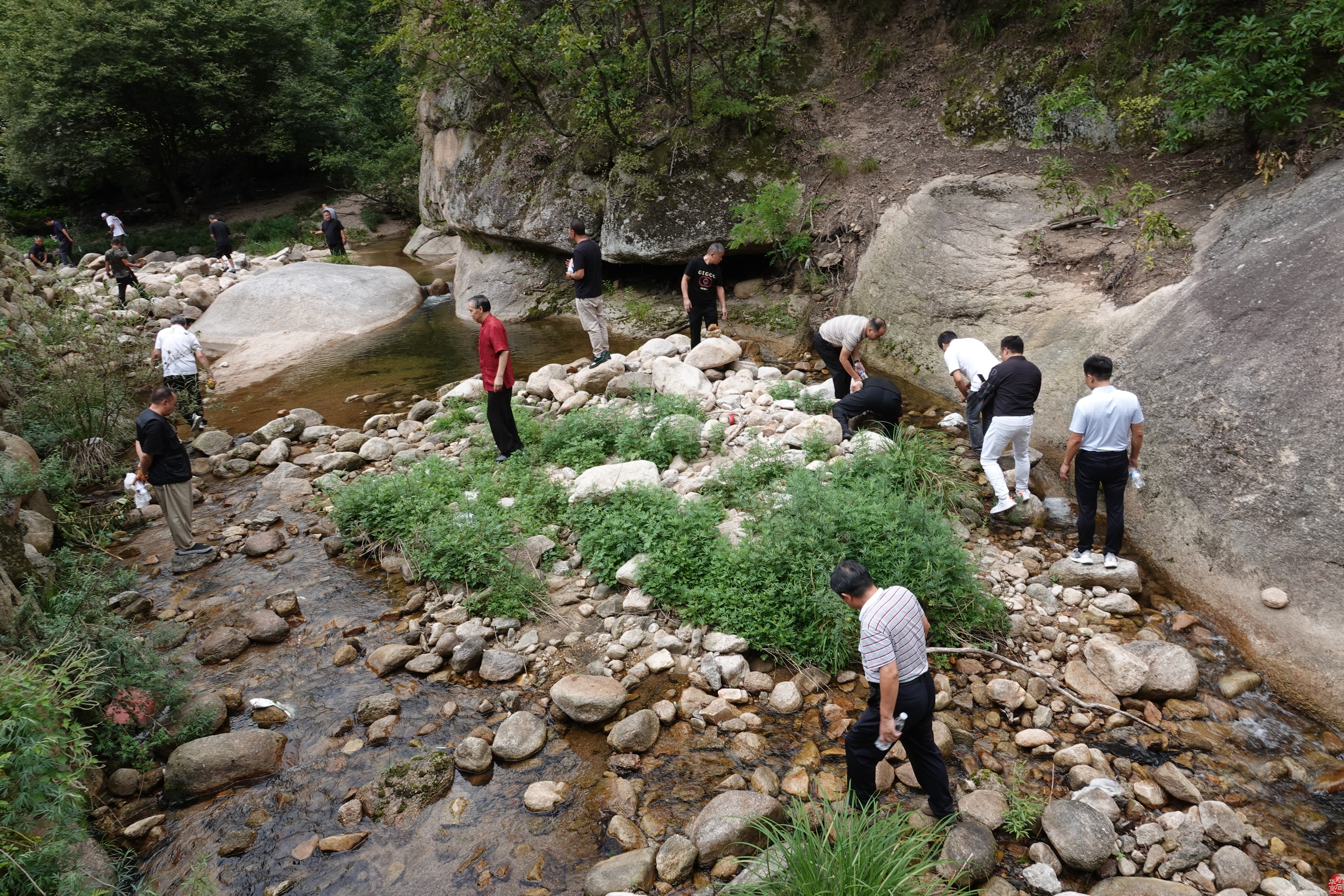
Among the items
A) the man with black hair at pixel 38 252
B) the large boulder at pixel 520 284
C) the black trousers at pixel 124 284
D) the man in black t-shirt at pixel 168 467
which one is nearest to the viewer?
the man in black t-shirt at pixel 168 467

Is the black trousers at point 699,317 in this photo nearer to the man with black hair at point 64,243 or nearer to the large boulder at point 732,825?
the large boulder at point 732,825

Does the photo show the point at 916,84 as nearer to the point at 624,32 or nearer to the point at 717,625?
the point at 624,32

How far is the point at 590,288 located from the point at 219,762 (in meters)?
7.59

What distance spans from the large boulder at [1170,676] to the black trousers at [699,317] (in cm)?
705

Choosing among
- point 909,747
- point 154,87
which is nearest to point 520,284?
point 909,747

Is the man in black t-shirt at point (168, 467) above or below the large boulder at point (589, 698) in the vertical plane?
above

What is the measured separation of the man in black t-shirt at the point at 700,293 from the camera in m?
10.9

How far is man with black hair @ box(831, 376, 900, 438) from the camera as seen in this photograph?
7.98 meters

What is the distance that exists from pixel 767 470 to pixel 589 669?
8.65 ft

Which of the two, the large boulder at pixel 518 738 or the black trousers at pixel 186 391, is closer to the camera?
the large boulder at pixel 518 738

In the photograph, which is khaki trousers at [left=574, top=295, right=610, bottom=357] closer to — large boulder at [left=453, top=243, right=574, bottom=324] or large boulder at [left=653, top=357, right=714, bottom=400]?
large boulder at [left=653, top=357, right=714, bottom=400]

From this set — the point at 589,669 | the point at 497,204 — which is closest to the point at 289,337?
the point at 497,204

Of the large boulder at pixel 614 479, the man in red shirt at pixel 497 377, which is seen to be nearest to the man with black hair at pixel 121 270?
the man in red shirt at pixel 497 377

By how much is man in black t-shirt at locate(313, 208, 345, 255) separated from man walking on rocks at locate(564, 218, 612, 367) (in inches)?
439
